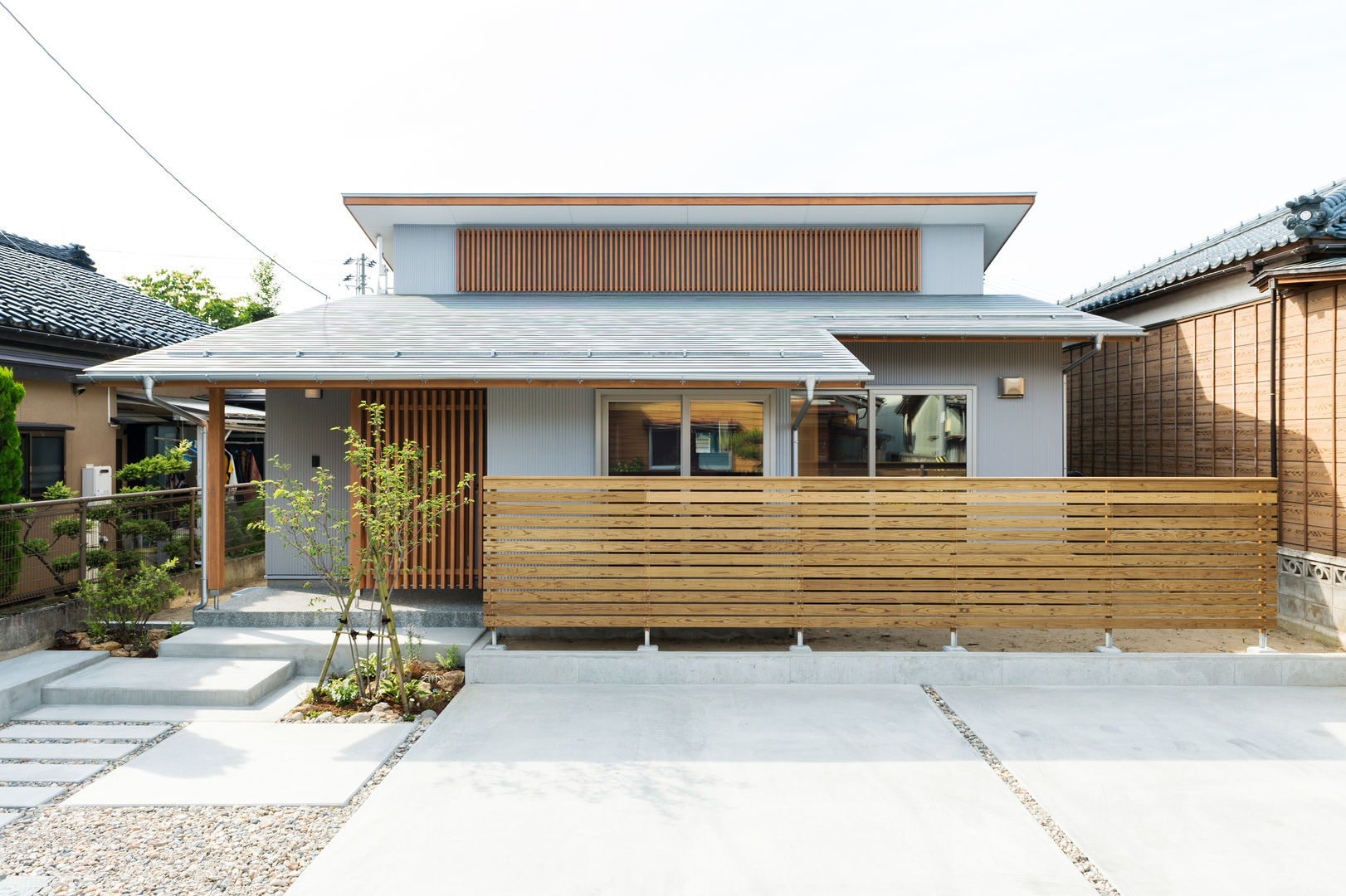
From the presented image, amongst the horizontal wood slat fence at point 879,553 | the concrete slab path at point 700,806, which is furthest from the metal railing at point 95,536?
the concrete slab path at point 700,806

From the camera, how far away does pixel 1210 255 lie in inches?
367

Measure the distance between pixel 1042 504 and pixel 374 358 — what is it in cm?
581

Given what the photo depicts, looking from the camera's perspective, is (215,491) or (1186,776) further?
(215,491)

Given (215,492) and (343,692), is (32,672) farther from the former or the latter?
(343,692)

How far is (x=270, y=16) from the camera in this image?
27.3 feet

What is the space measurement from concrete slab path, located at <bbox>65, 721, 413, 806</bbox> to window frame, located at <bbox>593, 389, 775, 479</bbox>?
3.09m

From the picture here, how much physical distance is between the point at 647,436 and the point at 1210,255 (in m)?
8.11

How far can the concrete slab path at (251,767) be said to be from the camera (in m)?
3.79

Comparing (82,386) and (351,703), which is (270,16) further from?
(351,703)

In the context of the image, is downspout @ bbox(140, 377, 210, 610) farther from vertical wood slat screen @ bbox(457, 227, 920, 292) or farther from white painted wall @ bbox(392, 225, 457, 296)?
vertical wood slat screen @ bbox(457, 227, 920, 292)

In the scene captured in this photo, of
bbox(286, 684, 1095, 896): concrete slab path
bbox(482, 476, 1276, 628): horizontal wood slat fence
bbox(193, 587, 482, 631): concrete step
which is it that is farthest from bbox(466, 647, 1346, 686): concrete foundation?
bbox(193, 587, 482, 631): concrete step

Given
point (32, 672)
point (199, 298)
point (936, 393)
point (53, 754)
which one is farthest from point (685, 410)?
point (199, 298)

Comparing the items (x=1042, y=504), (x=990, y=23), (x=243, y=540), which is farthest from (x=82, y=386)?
(x=990, y=23)

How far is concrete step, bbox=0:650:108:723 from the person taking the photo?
5023 millimetres
